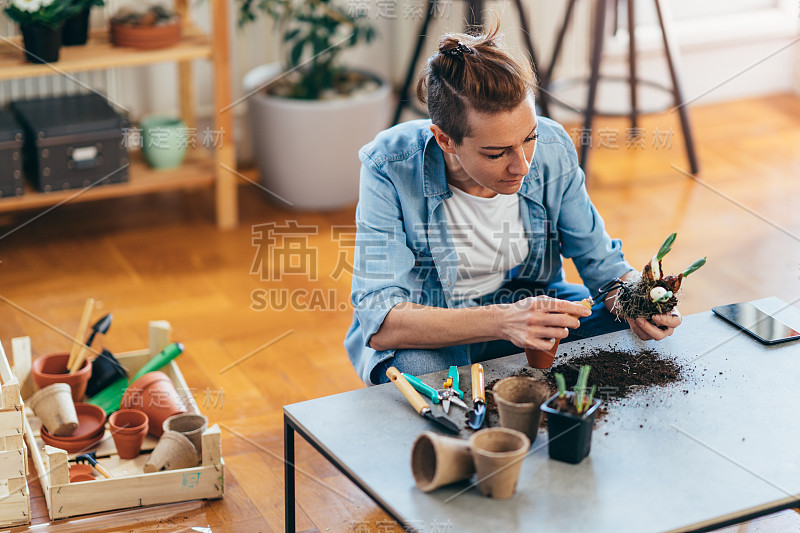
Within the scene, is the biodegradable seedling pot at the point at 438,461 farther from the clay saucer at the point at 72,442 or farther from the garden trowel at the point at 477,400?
the clay saucer at the point at 72,442

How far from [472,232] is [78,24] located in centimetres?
170

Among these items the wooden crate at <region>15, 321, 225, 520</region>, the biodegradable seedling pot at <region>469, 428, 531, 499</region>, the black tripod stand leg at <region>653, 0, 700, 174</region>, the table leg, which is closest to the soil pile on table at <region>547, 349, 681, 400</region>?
the biodegradable seedling pot at <region>469, 428, 531, 499</region>

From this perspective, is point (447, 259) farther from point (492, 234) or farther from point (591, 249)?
point (591, 249)

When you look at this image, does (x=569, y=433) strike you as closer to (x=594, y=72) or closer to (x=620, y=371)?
(x=620, y=371)

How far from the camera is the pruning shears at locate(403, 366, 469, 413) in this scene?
1.62m

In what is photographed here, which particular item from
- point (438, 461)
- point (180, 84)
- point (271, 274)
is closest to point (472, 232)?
point (438, 461)

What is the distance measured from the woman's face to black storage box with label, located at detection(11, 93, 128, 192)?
1.67 metres

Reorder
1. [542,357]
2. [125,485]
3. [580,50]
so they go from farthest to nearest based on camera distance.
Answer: [580,50], [125,485], [542,357]

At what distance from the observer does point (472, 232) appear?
2.01m

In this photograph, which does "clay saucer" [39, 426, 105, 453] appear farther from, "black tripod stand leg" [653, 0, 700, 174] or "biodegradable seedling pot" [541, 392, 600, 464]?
"black tripod stand leg" [653, 0, 700, 174]

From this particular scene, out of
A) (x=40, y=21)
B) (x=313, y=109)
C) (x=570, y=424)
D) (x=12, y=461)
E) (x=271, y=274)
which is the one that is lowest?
(x=271, y=274)

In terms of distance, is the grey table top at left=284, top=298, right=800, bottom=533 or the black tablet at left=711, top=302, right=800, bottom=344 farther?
the black tablet at left=711, top=302, right=800, bottom=344

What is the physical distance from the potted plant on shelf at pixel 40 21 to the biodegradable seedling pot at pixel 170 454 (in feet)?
4.65

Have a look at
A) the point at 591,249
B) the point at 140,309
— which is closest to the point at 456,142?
the point at 591,249
